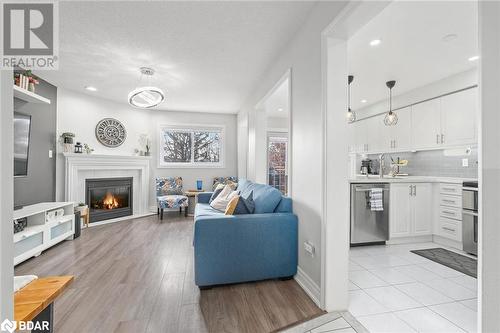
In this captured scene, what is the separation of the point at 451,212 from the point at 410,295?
204 centimetres

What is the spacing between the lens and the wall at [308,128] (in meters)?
2.02

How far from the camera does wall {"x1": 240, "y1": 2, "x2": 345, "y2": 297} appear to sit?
6.63 ft

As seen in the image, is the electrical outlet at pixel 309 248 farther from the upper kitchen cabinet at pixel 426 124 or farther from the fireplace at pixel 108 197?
the fireplace at pixel 108 197

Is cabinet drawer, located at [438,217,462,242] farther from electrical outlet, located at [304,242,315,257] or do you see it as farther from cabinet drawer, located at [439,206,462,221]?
electrical outlet, located at [304,242,315,257]

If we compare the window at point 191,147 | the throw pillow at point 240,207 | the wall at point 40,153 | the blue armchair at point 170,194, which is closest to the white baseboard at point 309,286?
the throw pillow at point 240,207

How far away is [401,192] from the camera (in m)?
3.56

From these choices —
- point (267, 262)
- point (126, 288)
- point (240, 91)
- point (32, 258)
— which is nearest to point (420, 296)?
point (267, 262)

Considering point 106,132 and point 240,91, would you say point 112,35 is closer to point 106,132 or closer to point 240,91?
point 240,91

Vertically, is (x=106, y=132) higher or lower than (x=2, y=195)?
higher

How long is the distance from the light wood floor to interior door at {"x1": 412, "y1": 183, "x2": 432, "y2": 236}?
2438 millimetres

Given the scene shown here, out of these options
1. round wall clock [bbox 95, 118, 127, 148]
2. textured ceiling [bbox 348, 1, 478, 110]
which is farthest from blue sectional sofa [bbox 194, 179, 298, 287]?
round wall clock [bbox 95, 118, 127, 148]
